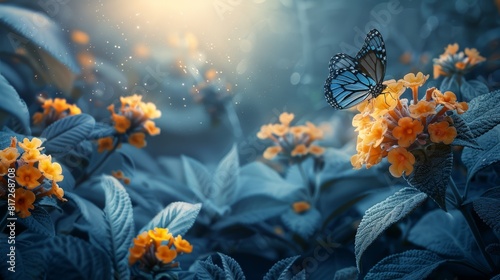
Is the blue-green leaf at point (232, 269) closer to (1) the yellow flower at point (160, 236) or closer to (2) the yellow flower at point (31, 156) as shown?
(1) the yellow flower at point (160, 236)

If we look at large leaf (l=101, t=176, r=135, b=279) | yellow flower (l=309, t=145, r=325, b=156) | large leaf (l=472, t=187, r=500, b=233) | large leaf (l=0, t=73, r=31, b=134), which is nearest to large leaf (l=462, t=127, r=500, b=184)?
large leaf (l=472, t=187, r=500, b=233)

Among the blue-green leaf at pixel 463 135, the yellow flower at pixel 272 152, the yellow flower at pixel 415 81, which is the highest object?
the yellow flower at pixel 415 81

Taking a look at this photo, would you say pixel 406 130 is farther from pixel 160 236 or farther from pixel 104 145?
pixel 104 145

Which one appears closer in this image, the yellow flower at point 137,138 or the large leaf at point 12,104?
the large leaf at point 12,104

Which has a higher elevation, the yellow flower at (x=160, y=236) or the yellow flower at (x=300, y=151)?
the yellow flower at (x=300, y=151)

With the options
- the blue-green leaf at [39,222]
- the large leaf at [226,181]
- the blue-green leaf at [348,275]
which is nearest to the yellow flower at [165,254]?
the blue-green leaf at [39,222]

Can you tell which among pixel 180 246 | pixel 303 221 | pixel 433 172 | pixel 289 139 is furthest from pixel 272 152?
pixel 433 172

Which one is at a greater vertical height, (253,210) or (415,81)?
(415,81)
